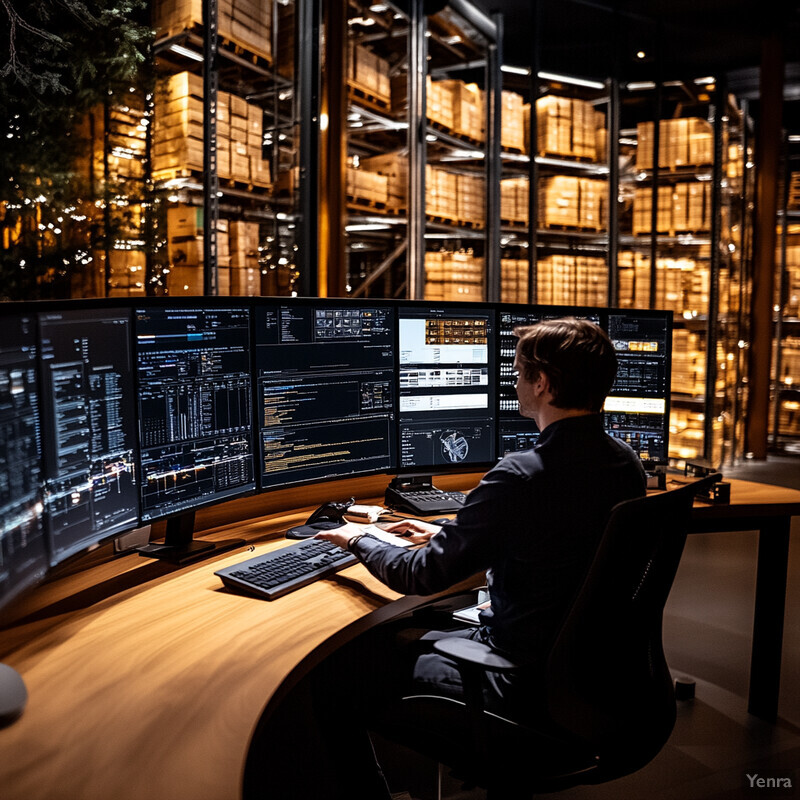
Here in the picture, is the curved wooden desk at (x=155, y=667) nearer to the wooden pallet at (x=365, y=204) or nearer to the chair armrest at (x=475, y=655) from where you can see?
the chair armrest at (x=475, y=655)

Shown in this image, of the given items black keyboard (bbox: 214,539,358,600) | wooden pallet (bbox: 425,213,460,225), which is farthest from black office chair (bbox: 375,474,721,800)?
wooden pallet (bbox: 425,213,460,225)

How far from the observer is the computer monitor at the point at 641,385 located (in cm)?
273

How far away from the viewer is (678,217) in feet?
21.1

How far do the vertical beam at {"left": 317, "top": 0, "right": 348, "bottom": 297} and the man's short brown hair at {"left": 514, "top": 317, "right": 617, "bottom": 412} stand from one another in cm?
283

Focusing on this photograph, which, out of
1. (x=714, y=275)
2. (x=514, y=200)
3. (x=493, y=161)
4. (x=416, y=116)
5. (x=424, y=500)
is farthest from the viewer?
(x=714, y=275)

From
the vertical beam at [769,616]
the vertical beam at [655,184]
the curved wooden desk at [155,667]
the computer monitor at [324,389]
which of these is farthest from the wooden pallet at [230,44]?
the vertical beam at [655,184]

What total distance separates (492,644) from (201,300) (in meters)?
1.07

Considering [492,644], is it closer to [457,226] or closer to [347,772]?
[347,772]

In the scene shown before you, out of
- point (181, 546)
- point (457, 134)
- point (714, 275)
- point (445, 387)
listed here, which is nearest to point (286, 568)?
point (181, 546)

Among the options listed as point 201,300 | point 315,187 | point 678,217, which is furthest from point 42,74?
point 678,217

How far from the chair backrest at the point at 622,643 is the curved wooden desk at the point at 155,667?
47 centimetres

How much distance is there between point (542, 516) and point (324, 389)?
978 mm

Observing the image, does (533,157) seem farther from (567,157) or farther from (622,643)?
(622,643)

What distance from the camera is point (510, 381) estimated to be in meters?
2.62
